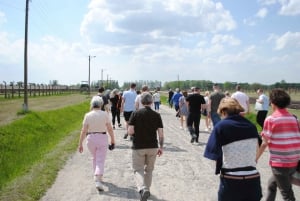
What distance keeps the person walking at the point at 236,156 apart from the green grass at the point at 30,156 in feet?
12.4

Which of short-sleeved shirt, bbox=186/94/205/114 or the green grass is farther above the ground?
short-sleeved shirt, bbox=186/94/205/114

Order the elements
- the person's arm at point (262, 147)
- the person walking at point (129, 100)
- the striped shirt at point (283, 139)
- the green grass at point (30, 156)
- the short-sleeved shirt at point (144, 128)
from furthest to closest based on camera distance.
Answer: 1. the person walking at point (129, 100)
2. the green grass at point (30, 156)
3. the short-sleeved shirt at point (144, 128)
4. the striped shirt at point (283, 139)
5. the person's arm at point (262, 147)

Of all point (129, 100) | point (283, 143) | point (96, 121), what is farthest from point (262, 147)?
point (129, 100)

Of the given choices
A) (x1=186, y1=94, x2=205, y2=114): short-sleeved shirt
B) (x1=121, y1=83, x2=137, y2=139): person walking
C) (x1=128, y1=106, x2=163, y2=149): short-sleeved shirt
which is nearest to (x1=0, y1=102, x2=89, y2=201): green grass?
(x1=128, y1=106, x2=163, y2=149): short-sleeved shirt

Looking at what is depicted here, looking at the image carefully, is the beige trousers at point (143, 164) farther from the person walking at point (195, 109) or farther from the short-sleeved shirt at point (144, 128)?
the person walking at point (195, 109)

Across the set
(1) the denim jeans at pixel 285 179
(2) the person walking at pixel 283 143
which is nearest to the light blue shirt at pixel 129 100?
(2) the person walking at pixel 283 143

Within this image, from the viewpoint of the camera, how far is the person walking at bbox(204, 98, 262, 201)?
4.14m

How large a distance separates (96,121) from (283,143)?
11.4 ft

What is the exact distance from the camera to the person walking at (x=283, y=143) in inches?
197

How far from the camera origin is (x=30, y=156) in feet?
37.9

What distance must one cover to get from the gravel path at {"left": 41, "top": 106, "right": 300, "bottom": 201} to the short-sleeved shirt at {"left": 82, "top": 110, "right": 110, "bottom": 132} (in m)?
1.14

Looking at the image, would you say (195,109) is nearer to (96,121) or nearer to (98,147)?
(98,147)

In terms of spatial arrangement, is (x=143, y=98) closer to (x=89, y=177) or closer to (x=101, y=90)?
(x=89, y=177)

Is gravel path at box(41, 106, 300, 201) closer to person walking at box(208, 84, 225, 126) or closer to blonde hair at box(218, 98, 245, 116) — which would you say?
person walking at box(208, 84, 225, 126)
